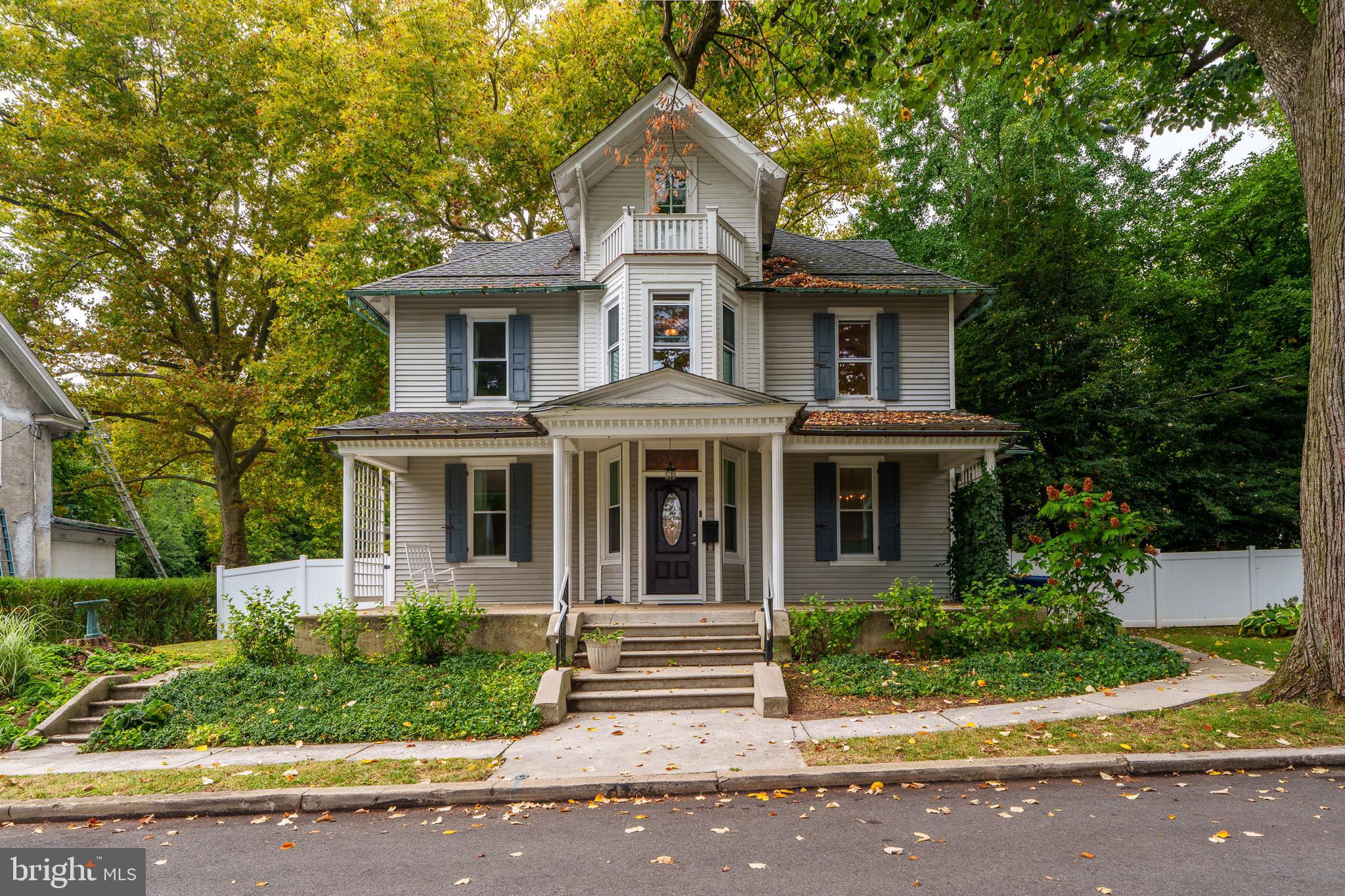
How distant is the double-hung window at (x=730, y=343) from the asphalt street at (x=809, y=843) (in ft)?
29.1

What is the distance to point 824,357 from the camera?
14812 mm

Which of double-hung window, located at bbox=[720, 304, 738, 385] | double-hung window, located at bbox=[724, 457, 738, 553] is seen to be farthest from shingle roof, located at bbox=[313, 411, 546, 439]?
double-hung window, located at bbox=[720, 304, 738, 385]

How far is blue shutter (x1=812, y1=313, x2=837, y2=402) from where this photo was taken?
48.4ft

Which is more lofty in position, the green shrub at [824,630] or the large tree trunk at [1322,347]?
the large tree trunk at [1322,347]

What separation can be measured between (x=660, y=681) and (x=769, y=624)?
1546 millimetres

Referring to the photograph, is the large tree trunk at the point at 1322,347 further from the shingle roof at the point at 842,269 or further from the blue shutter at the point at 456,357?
the blue shutter at the point at 456,357

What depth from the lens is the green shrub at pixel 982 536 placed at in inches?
484

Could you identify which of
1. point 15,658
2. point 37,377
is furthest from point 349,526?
point 37,377

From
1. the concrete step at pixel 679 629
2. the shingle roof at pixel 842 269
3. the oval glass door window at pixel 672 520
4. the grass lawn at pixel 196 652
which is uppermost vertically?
the shingle roof at pixel 842 269

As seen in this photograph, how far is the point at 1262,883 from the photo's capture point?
4.38m

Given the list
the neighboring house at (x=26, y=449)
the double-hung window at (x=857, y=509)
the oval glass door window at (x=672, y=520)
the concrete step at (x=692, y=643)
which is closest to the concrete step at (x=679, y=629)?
the concrete step at (x=692, y=643)

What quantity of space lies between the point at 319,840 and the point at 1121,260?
777 inches

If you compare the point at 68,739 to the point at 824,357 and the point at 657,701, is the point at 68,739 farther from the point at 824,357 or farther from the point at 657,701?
the point at 824,357

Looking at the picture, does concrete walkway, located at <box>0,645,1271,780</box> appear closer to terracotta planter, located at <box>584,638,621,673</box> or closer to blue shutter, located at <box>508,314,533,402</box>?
terracotta planter, located at <box>584,638,621,673</box>
